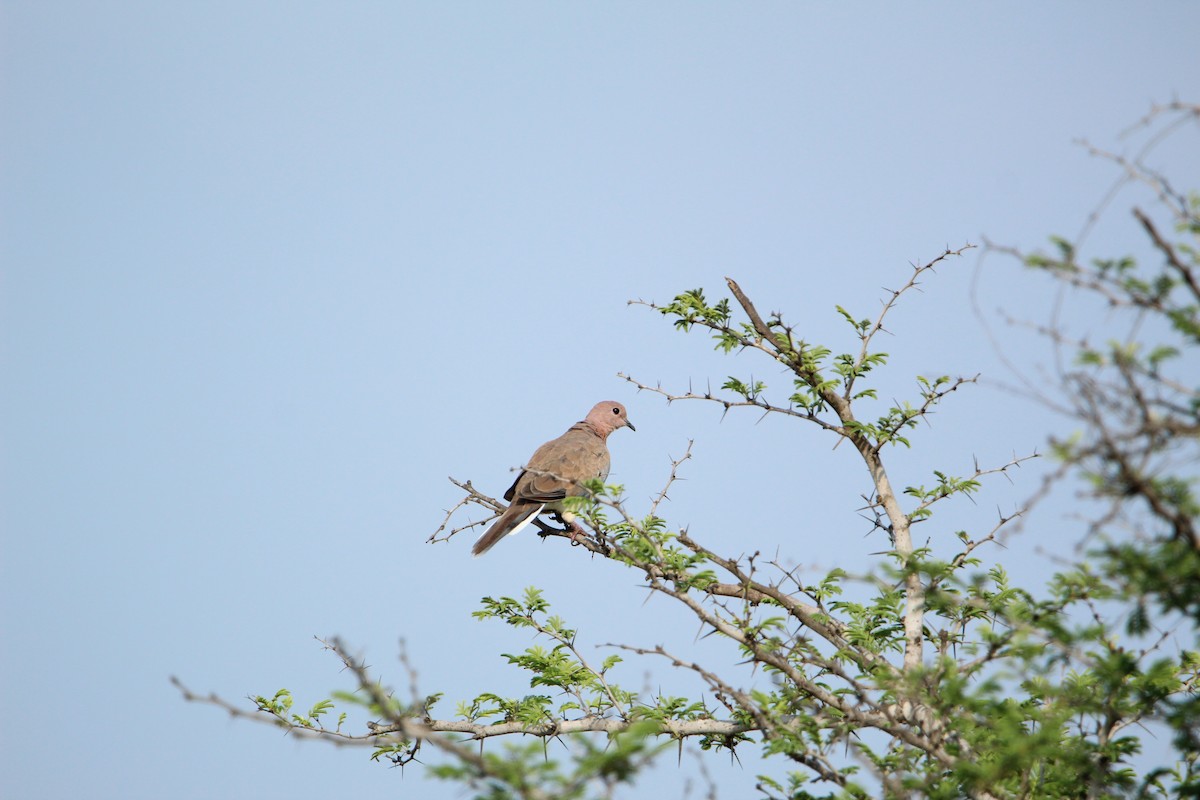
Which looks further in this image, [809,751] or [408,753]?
[408,753]

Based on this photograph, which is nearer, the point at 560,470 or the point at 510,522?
the point at 510,522

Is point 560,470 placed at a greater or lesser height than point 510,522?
greater

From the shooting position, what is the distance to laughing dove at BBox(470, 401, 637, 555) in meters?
9.10

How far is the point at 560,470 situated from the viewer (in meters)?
10.0

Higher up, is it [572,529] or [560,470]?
[560,470]

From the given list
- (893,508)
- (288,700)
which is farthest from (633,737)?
(288,700)

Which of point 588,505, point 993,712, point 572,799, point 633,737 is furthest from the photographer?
point 588,505

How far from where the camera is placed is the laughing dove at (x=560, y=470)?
29.9 feet

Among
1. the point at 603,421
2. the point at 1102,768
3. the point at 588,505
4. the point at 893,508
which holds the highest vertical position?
A: the point at 603,421

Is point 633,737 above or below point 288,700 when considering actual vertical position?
below

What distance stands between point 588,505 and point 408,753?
199 cm

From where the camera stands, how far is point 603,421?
1191cm

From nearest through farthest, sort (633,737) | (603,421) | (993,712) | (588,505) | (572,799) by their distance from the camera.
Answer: (572,799) < (633,737) < (993,712) < (588,505) < (603,421)

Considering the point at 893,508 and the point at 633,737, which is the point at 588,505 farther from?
the point at 633,737
